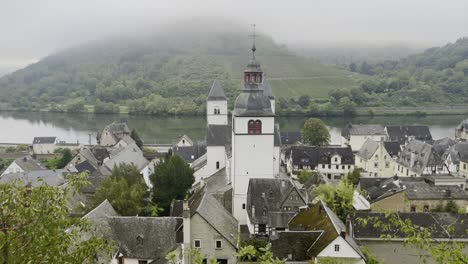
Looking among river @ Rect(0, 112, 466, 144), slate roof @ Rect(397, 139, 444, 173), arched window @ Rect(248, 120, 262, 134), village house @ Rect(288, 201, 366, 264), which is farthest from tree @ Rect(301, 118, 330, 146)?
village house @ Rect(288, 201, 366, 264)

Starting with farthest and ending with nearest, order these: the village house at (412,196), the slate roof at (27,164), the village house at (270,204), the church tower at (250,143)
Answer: the slate roof at (27,164), the village house at (412,196), the church tower at (250,143), the village house at (270,204)

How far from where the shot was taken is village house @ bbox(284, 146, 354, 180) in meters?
56.7

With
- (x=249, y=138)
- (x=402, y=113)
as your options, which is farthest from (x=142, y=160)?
(x=402, y=113)

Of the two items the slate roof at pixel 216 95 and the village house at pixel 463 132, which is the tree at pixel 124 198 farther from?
the village house at pixel 463 132

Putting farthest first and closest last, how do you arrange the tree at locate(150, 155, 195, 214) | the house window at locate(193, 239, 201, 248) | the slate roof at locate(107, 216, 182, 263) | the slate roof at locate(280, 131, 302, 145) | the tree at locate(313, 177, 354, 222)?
the slate roof at locate(280, 131, 302, 145) → the tree at locate(150, 155, 195, 214) → the tree at locate(313, 177, 354, 222) → the slate roof at locate(107, 216, 182, 263) → the house window at locate(193, 239, 201, 248)

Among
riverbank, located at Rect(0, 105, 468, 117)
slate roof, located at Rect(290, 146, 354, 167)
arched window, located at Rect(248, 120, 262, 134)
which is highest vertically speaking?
riverbank, located at Rect(0, 105, 468, 117)

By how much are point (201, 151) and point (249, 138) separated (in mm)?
23012

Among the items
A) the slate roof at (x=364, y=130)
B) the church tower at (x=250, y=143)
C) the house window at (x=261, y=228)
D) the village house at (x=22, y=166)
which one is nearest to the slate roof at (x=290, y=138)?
the slate roof at (x=364, y=130)

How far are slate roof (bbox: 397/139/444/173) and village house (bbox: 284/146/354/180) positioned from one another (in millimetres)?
6013

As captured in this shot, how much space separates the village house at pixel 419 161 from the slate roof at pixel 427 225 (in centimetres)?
2112

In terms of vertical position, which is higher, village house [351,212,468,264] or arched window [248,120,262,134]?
arched window [248,120,262,134]

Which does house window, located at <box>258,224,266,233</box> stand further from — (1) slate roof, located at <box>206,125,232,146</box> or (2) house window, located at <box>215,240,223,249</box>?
(1) slate roof, located at <box>206,125,232,146</box>

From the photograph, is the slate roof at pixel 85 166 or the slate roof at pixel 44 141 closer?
the slate roof at pixel 85 166

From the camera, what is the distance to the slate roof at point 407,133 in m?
75.7
